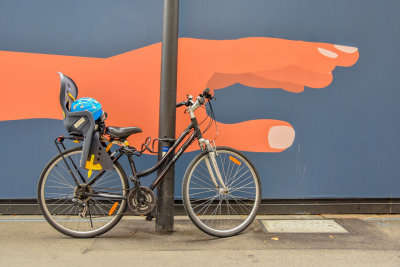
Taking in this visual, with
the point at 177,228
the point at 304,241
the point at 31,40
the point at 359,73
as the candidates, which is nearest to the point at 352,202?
the point at 304,241

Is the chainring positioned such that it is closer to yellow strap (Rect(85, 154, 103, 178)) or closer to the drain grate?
yellow strap (Rect(85, 154, 103, 178))

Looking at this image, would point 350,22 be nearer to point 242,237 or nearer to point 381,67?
point 381,67

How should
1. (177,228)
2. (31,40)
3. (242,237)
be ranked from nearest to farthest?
(242,237), (177,228), (31,40)

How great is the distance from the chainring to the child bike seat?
35 centimetres

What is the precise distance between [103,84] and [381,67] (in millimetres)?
3361

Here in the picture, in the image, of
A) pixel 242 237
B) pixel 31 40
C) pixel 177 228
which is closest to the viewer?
pixel 242 237

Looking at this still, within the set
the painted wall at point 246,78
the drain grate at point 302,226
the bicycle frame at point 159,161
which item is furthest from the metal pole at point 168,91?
the drain grate at point 302,226

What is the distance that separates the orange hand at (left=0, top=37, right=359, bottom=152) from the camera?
13.0 feet

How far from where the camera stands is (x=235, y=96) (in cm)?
403

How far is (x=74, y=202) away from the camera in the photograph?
3266 millimetres

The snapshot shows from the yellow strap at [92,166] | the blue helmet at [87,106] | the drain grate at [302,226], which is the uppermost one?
the blue helmet at [87,106]

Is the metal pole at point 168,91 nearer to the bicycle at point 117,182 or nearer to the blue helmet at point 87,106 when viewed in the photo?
the bicycle at point 117,182

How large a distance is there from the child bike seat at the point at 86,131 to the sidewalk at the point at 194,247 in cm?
77

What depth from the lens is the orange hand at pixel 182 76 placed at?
3.95 m
